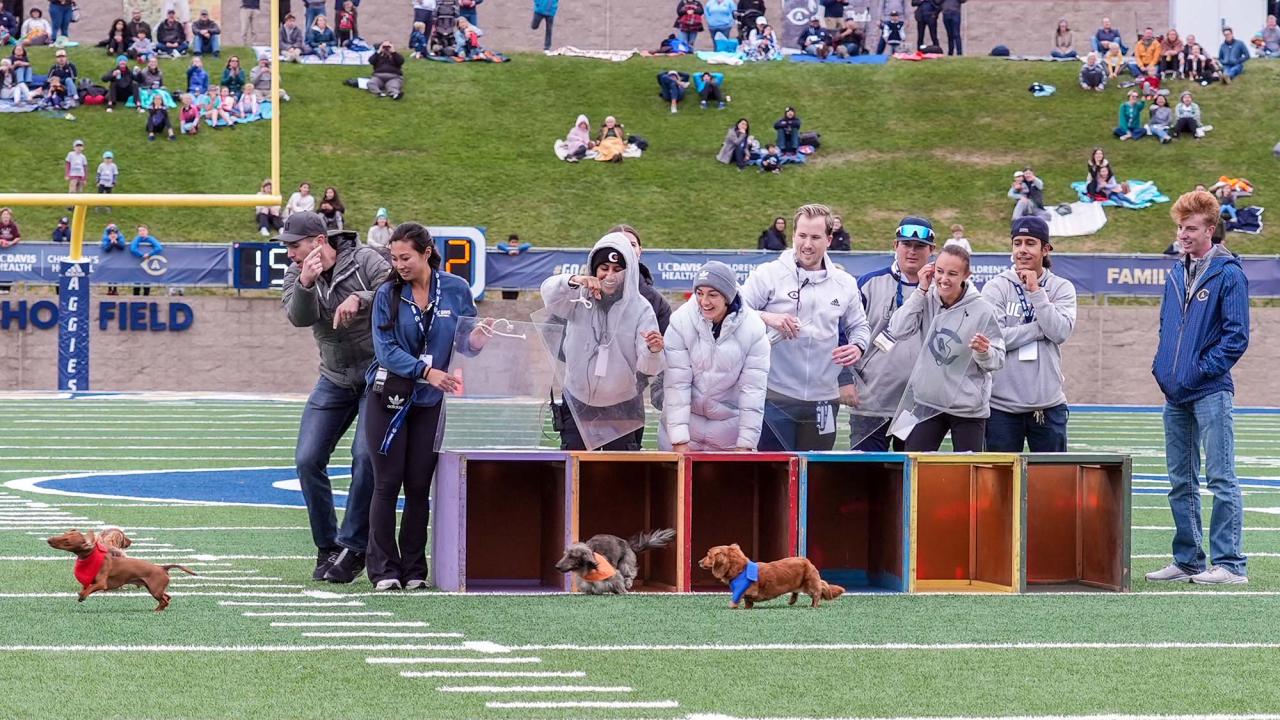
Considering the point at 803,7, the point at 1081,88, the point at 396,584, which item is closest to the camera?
the point at 396,584

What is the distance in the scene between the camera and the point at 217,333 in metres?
29.5

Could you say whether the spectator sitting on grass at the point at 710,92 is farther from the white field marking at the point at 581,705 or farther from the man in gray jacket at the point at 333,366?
the white field marking at the point at 581,705

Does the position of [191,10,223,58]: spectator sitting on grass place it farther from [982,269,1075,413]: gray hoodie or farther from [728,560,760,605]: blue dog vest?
[728,560,760,605]: blue dog vest

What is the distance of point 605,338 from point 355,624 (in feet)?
6.68

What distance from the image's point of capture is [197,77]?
62.9 feet

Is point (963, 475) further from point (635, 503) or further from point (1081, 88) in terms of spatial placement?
point (1081, 88)

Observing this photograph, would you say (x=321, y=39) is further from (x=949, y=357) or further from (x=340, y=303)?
(x=949, y=357)

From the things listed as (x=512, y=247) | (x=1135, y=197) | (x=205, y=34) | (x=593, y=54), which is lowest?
(x=512, y=247)

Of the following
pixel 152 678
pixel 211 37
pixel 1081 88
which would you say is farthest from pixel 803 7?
pixel 152 678

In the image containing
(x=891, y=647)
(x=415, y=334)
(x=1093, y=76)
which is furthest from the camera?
(x=1093, y=76)

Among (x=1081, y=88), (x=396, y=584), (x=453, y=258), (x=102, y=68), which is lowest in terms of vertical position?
(x=396, y=584)

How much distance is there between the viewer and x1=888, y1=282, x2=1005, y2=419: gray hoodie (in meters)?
8.91

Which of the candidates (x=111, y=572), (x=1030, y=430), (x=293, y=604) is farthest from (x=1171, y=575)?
(x=111, y=572)

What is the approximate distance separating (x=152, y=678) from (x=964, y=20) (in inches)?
1718
